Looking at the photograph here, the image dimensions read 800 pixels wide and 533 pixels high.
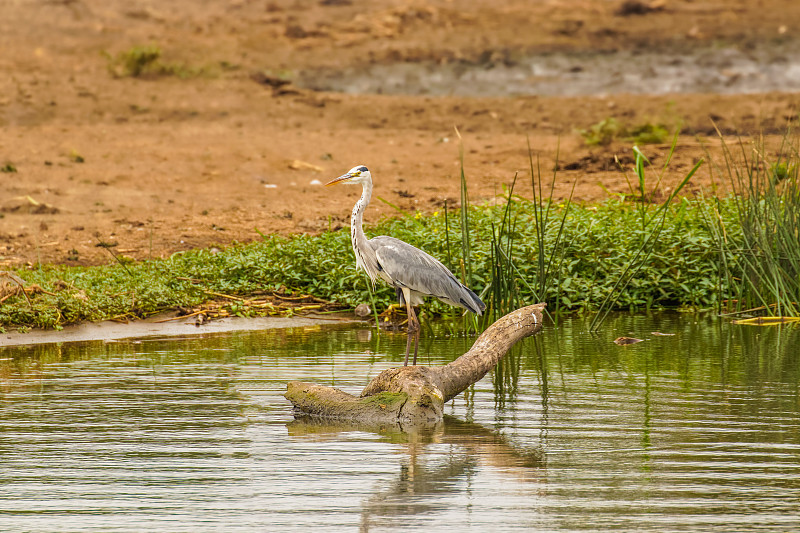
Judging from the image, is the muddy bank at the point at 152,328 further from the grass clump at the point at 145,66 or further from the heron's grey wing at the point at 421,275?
the grass clump at the point at 145,66

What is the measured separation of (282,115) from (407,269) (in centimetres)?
1016

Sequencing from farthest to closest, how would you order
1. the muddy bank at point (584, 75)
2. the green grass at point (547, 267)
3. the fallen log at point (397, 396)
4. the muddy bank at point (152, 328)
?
the muddy bank at point (584, 75)
the green grass at point (547, 267)
the muddy bank at point (152, 328)
the fallen log at point (397, 396)

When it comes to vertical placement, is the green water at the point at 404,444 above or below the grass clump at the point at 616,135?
below

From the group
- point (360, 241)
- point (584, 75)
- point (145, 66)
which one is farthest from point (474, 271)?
point (584, 75)

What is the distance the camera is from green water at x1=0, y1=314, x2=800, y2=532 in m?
4.03

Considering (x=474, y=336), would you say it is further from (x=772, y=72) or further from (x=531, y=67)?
(x=772, y=72)

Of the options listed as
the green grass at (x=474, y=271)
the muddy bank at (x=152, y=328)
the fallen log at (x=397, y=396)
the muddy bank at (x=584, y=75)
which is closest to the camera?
the fallen log at (x=397, y=396)

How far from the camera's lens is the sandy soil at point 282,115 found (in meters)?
11.9

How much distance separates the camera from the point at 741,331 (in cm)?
786

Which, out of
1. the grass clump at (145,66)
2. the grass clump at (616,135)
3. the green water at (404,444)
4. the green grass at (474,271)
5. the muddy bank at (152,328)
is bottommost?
the green water at (404,444)

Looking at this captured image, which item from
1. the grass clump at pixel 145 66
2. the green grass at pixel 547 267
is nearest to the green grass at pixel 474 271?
the green grass at pixel 547 267

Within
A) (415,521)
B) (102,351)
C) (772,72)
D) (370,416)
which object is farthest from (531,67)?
(415,521)

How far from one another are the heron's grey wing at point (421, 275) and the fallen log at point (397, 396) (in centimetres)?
98

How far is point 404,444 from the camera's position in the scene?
502cm
